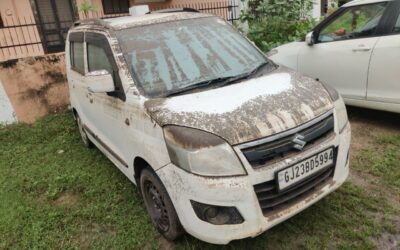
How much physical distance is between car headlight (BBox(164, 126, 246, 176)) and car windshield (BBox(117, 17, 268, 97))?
668mm

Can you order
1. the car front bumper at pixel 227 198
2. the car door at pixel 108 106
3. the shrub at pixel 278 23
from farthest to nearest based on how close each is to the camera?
1. the shrub at pixel 278 23
2. the car door at pixel 108 106
3. the car front bumper at pixel 227 198

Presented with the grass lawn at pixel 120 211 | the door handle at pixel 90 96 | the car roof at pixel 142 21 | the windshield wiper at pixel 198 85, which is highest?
the car roof at pixel 142 21

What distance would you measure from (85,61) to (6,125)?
3.18 meters

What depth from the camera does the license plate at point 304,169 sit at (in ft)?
7.14

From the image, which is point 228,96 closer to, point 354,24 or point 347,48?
point 347,48

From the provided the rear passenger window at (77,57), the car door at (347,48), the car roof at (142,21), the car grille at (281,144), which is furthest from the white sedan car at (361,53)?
the rear passenger window at (77,57)

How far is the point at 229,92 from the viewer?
259 centimetres

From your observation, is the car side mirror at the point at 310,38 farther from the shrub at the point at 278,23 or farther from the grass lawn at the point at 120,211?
the shrub at the point at 278,23

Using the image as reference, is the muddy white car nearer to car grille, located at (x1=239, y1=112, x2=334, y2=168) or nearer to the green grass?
car grille, located at (x1=239, y1=112, x2=334, y2=168)

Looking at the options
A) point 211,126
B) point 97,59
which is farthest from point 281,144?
point 97,59

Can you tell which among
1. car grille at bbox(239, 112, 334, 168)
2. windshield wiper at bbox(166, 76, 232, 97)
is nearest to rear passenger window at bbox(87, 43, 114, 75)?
windshield wiper at bbox(166, 76, 232, 97)

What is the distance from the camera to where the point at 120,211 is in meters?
3.25

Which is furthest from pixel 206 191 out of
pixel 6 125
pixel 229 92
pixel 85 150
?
pixel 6 125

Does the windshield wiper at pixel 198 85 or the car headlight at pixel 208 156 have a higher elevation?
the windshield wiper at pixel 198 85
